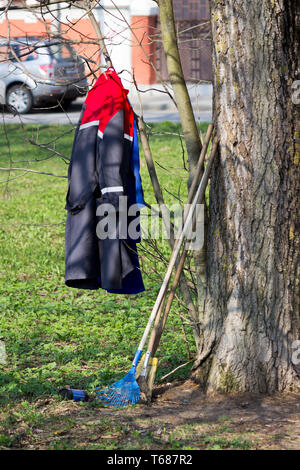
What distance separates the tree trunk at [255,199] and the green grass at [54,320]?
0.56m

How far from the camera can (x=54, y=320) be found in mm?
5309

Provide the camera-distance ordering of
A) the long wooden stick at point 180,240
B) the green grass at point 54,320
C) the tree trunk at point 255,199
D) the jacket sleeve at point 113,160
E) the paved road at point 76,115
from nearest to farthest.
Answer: the tree trunk at point 255,199, the long wooden stick at point 180,240, the jacket sleeve at point 113,160, the green grass at point 54,320, the paved road at point 76,115

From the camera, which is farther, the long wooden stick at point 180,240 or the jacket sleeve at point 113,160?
the jacket sleeve at point 113,160

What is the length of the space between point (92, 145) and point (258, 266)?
127 centimetres

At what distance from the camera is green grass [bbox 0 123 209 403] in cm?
418

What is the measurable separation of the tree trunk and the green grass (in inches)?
22.1

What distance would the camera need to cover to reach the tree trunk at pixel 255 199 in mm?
3398

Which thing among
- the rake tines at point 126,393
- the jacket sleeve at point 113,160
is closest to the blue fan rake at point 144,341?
the rake tines at point 126,393

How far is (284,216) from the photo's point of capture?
348 cm

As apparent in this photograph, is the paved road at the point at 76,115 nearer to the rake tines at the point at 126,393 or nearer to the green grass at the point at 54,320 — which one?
the green grass at the point at 54,320

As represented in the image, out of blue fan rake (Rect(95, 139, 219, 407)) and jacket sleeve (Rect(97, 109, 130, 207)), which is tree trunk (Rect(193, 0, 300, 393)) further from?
jacket sleeve (Rect(97, 109, 130, 207))

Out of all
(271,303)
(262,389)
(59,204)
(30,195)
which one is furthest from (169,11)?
(30,195)

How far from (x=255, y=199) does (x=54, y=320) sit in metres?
2.43

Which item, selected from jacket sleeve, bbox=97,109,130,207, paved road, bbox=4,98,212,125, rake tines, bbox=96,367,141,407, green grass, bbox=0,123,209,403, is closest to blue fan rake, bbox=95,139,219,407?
rake tines, bbox=96,367,141,407
